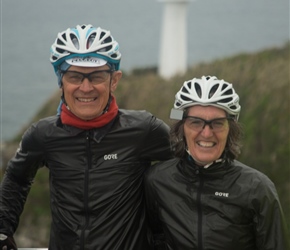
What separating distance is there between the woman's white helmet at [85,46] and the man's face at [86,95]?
8 centimetres

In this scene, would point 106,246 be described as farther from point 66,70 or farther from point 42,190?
point 42,190

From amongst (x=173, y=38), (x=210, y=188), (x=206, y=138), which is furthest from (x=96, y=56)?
(x=173, y=38)

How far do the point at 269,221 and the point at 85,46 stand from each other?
1511 millimetres

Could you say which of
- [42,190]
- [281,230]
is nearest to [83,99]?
[281,230]

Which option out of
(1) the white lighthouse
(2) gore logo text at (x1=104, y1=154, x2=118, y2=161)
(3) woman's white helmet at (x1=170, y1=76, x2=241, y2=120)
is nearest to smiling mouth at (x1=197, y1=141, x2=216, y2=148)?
(3) woman's white helmet at (x1=170, y1=76, x2=241, y2=120)

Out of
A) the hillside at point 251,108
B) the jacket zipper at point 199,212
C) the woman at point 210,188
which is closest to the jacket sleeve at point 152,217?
the woman at point 210,188

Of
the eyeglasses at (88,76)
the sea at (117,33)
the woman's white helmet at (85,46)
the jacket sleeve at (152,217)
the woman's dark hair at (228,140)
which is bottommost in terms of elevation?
the sea at (117,33)

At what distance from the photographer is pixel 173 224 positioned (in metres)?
3.95

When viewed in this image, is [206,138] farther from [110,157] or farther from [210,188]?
[110,157]

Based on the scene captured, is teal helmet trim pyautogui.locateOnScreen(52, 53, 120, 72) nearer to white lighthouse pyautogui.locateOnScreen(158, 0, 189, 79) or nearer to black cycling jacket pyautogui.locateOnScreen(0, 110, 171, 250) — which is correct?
black cycling jacket pyautogui.locateOnScreen(0, 110, 171, 250)

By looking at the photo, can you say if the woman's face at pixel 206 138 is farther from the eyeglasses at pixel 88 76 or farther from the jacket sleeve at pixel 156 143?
the eyeglasses at pixel 88 76

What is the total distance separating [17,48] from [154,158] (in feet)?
204

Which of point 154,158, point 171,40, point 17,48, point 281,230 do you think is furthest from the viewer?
point 17,48

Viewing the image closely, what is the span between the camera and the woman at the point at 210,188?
3.77 m
